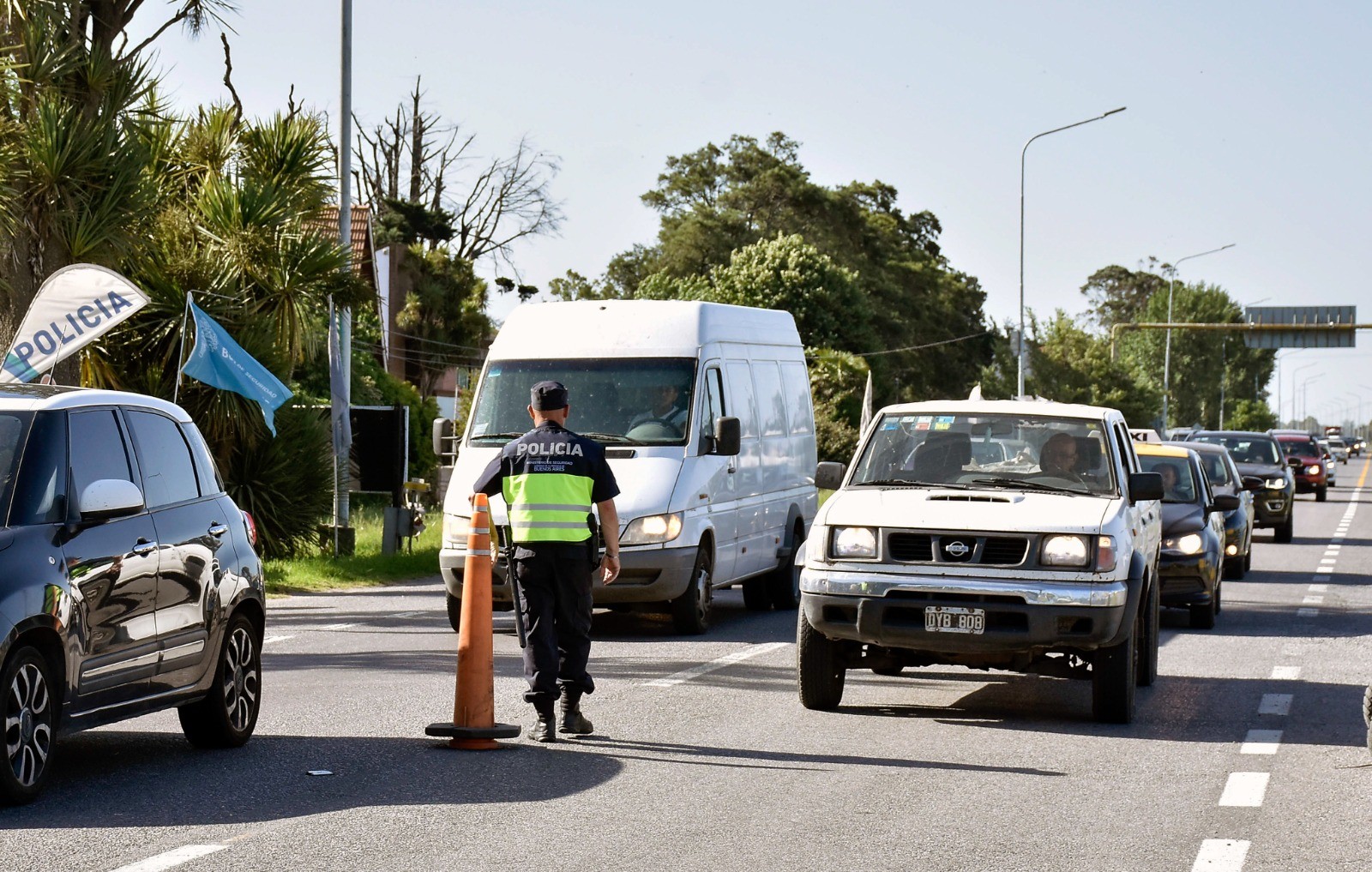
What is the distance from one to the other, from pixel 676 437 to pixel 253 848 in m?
8.56

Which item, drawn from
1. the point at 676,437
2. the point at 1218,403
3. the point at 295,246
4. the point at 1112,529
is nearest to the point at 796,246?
the point at 295,246

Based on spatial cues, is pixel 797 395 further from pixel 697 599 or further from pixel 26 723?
pixel 26 723

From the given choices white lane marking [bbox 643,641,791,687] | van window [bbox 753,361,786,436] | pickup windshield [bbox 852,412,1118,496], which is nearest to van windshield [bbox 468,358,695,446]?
van window [bbox 753,361,786,436]

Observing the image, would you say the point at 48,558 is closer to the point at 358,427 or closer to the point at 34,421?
the point at 34,421

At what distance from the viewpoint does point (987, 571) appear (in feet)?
32.9

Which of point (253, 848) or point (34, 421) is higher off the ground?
→ point (34, 421)

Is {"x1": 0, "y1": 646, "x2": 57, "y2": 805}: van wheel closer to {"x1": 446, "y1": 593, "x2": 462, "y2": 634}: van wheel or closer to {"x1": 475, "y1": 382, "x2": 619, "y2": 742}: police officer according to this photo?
{"x1": 475, "y1": 382, "x2": 619, "y2": 742}: police officer

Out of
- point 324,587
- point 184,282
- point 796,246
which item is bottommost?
point 324,587

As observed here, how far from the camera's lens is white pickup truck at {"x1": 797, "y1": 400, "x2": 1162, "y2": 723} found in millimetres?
9922

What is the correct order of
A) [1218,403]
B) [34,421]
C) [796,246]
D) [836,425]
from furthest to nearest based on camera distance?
[1218,403] → [796,246] → [836,425] → [34,421]

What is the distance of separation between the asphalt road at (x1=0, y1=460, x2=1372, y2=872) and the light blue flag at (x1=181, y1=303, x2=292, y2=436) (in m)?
6.44

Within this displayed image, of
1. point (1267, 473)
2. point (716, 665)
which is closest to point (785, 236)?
point (1267, 473)

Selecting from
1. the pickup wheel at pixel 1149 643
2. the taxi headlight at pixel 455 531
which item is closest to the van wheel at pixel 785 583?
the taxi headlight at pixel 455 531

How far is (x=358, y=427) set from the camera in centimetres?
2723
